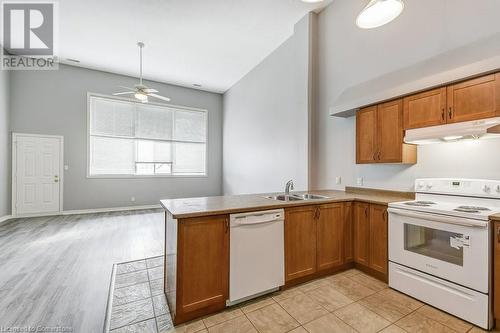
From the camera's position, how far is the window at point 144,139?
6.32 m

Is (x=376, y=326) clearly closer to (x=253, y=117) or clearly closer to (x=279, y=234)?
(x=279, y=234)

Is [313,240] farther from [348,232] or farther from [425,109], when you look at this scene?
[425,109]

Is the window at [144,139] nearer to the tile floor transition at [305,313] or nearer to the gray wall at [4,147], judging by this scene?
the gray wall at [4,147]

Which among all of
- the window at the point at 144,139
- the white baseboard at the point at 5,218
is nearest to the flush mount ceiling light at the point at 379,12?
the window at the point at 144,139

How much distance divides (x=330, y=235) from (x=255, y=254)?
1.08 meters

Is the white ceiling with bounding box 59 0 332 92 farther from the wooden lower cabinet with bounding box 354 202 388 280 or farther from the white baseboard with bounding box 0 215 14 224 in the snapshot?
the white baseboard with bounding box 0 215 14 224

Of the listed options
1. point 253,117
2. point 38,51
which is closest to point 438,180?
point 253,117

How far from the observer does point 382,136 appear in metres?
2.83

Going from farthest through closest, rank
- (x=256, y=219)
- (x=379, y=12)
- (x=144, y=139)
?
1. (x=144, y=139)
2. (x=256, y=219)
3. (x=379, y=12)

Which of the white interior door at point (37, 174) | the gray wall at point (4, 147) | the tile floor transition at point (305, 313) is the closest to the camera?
the tile floor transition at point (305, 313)

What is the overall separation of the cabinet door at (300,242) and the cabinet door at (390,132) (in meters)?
1.16

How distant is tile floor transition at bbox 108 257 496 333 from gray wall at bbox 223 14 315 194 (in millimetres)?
1940

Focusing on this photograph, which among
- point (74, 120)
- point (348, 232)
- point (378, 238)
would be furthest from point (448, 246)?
point (74, 120)

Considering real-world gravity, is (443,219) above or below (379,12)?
below
